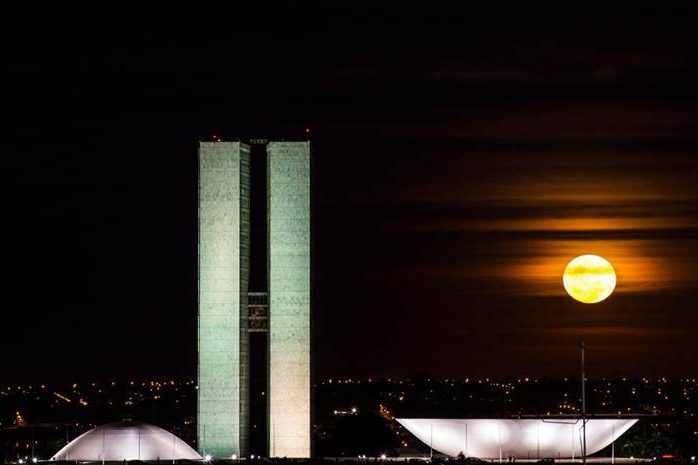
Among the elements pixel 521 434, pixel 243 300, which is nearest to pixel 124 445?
pixel 243 300

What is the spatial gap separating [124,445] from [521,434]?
26122mm

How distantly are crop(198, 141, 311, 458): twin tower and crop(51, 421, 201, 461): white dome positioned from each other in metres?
4.39

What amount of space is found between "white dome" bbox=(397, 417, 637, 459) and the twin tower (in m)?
13.4

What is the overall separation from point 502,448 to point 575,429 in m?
4.67

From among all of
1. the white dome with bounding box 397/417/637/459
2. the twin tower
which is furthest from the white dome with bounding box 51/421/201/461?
the white dome with bounding box 397/417/637/459

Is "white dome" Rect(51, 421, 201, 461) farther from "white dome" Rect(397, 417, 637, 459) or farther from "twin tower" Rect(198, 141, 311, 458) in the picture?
"white dome" Rect(397, 417, 637, 459)

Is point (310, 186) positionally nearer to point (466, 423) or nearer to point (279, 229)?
point (279, 229)

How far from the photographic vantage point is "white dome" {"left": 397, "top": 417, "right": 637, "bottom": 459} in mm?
108562

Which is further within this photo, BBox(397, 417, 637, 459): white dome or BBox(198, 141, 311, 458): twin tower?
BBox(198, 141, 311, 458): twin tower

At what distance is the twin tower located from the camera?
12194cm

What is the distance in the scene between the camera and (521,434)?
10875 centimetres

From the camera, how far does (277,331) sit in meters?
123

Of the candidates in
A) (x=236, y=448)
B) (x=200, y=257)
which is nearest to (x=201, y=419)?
(x=236, y=448)

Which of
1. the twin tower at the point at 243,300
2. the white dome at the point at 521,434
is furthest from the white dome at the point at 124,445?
the white dome at the point at 521,434
